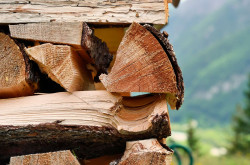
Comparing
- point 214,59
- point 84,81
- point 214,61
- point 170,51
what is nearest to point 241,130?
point 84,81

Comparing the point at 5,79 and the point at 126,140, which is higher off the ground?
the point at 5,79

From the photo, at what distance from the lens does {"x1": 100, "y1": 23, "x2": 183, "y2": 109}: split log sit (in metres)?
1.20

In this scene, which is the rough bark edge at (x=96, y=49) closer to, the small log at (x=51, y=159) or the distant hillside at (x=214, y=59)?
the small log at (x=51, y=159)

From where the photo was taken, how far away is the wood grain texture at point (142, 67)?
1.20m

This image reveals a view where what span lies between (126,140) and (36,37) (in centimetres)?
60

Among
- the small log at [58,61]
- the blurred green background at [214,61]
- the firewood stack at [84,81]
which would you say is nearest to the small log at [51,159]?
the firewood stack at [84,81]

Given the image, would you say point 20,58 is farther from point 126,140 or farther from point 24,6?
point 126,140

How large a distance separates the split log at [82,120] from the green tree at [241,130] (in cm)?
774

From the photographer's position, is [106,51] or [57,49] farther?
[106,51]

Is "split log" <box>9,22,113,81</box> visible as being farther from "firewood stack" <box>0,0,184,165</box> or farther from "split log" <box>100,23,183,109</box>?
"split log" <box>100,23,183,109</box>

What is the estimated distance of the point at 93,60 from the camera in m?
1.41

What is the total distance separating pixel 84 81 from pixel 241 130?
27.6ft

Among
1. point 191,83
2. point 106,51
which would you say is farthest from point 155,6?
point 191,83

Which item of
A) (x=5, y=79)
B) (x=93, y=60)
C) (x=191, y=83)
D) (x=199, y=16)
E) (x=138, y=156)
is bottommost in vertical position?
(x=138, y=156)
